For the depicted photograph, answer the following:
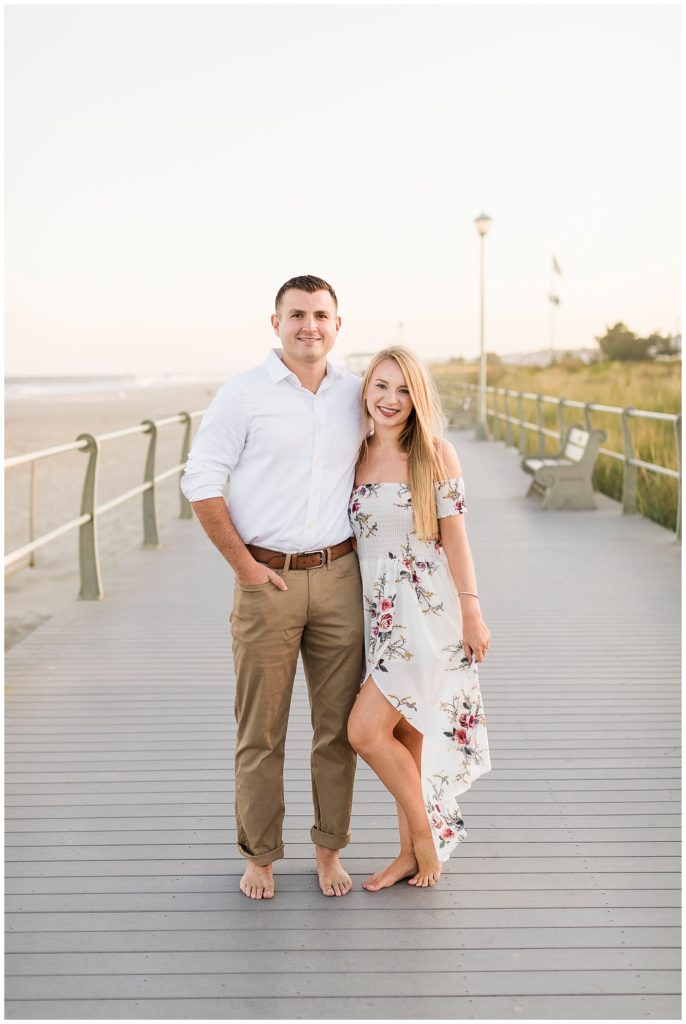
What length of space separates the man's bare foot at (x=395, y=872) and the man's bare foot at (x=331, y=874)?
0.06 meters

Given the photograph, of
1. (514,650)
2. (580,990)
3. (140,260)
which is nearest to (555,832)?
(580,990)

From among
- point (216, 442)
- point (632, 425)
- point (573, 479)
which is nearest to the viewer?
point (216, 442)

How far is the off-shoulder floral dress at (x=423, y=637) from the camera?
9.45ft

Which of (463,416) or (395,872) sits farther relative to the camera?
(463,416)

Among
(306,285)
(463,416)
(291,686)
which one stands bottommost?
(291,686)

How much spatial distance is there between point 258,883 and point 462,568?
40.6 inches

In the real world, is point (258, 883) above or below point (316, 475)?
below

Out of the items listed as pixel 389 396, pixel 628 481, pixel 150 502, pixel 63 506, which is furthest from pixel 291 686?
pixel 63 506

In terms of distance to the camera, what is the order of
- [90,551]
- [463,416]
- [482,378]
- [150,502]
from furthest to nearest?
[463,416] → [482,378] → [150,502] → [90,551]

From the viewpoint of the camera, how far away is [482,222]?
19453 mm

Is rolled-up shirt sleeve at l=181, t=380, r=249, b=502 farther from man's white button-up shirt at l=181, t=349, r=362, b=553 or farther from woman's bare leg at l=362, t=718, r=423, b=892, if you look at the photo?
woman's bare leg at l=362, t=718, r=423, b=892

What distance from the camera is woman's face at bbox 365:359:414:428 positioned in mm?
2859

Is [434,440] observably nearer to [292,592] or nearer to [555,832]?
[292,592]

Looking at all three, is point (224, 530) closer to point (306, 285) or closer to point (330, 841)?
point (306, 285)
